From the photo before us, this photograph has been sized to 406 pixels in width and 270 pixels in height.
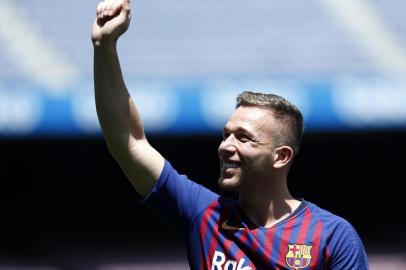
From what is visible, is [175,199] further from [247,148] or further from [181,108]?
[181,108]

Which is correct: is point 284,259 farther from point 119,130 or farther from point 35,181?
point 35,181

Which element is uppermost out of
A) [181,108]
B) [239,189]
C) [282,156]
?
[181,108]

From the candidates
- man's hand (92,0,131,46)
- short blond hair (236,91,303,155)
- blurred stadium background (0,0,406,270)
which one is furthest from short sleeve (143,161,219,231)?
blurred stadium background (0,0,406,270)

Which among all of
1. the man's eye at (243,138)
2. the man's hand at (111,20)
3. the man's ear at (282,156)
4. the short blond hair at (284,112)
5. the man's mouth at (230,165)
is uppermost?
the man's hand at (111,20)

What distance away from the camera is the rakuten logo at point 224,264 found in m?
2.48

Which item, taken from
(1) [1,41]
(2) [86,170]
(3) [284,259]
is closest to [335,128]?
(2) [86,170]

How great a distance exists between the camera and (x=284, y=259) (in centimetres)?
247

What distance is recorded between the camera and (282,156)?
264cm

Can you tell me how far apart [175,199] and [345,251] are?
0.53 meters

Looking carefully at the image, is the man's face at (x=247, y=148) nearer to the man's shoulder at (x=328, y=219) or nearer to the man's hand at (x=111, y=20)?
the man's shoulder at (x=328, y=219)

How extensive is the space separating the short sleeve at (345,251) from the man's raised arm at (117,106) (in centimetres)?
57

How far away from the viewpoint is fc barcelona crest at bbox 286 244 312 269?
2451mm

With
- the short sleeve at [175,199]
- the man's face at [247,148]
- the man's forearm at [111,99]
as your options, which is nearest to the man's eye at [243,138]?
the man's face at [247,148]

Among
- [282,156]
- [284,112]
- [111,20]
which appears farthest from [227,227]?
[111,20]
